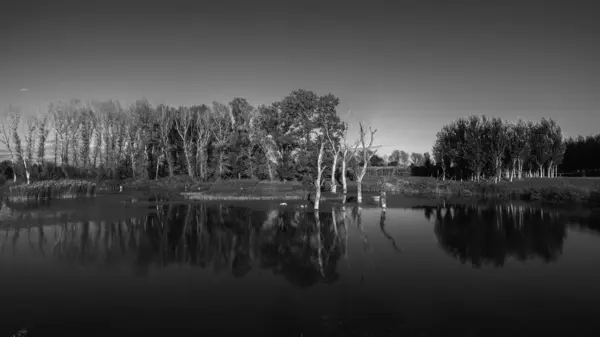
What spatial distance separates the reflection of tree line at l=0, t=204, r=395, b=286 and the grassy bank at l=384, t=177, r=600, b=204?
32.4 m

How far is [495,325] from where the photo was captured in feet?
36.4

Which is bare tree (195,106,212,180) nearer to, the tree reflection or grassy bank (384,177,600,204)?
grassy bank (384,177,600,204)

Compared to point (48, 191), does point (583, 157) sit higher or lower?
higher

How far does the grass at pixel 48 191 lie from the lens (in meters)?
44.6

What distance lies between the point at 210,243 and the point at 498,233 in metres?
20.8

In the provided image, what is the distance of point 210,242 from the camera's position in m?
22.4

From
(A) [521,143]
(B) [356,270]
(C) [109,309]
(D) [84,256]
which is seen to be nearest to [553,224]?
(B) [356,270]

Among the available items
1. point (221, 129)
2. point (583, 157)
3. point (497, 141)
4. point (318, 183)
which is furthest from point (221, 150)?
point (583, 157)

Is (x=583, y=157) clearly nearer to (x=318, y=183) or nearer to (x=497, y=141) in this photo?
(x=497, y=141)

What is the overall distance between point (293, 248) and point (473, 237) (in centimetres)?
1322

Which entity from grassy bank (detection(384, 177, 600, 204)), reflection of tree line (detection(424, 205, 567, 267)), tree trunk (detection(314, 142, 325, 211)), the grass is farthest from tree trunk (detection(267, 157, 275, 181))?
reflection of tree line (detection(424, 205, 567, 267))

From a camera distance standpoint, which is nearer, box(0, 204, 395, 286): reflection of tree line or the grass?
box(0, 204, 395, 286): reflection of tree line

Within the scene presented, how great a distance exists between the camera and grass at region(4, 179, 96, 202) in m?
44.6

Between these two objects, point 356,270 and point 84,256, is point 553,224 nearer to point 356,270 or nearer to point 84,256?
point 356,270
